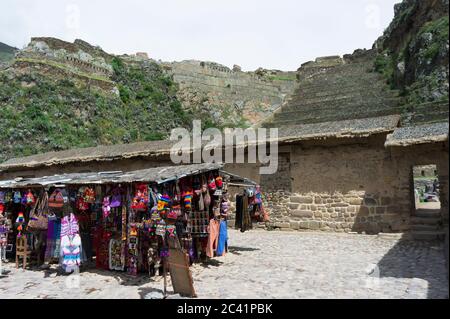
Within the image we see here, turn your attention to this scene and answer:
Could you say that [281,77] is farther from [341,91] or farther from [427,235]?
[427,235]

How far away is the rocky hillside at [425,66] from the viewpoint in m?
15.8

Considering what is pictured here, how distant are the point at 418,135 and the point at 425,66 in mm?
12647

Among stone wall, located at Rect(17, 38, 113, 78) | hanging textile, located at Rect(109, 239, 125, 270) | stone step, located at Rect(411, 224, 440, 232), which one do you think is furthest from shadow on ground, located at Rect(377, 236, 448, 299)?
stone wall, located at Rect(17, 38, 113, 78)

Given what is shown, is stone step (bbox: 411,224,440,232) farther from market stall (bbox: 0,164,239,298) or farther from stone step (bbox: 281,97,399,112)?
stone step (bbox: 281,97,399,112)

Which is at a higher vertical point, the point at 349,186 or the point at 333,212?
the point at 349,186

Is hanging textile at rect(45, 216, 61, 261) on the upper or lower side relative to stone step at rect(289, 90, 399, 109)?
lower

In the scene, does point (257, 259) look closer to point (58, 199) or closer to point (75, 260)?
point (75, 260)

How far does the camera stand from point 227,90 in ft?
152

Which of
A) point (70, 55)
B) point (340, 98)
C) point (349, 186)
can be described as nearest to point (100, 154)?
point (349, 186)

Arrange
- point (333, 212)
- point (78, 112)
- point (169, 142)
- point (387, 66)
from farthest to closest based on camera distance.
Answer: point (387, 66) → point (78, 112) → point (169, 142) → point (333, 212)

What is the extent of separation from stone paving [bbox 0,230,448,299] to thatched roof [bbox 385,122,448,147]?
2.58 metres

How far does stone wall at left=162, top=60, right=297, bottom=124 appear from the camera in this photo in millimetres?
41594

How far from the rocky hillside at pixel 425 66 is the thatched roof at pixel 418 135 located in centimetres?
435
